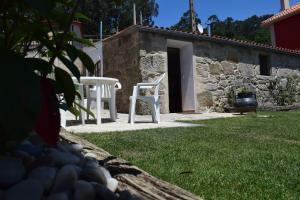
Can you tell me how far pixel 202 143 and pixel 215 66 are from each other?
Result: 22.8 feet

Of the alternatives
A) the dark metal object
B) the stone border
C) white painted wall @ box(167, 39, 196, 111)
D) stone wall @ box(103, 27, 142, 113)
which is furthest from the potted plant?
the stone border

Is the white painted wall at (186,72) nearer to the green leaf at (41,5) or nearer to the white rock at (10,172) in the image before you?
the white rock at (10,172)

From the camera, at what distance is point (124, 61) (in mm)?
9336

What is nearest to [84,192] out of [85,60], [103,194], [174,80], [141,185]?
[103,194]

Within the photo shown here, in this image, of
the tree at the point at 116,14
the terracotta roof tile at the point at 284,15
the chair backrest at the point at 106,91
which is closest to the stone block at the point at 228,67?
the chair backrest at the point at 106,91

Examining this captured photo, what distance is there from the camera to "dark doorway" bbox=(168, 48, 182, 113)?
10.6m

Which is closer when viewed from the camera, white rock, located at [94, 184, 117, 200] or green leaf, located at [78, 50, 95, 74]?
green leaf, located at [78, 50, 95, 74]

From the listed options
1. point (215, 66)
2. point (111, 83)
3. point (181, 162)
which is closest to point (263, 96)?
point (215, 66)

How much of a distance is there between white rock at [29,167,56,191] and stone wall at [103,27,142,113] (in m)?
7.51

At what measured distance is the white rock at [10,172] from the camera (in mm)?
1090

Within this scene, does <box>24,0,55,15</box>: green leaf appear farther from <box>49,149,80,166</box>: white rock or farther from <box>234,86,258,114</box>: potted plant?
<box>234,86,258,114</box>: potted plant

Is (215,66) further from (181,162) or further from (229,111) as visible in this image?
(181,162)

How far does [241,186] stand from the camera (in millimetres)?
1962

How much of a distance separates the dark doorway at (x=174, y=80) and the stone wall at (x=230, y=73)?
0.85 meters
